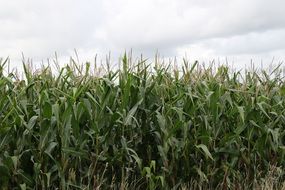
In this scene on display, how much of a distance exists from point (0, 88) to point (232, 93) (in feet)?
10.5

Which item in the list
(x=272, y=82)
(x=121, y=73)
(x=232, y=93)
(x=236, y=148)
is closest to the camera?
(x=121, y=73)

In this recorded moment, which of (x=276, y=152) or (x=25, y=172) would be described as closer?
(x=25, y=172)

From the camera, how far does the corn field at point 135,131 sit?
17.6ft

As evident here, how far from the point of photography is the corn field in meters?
5.35

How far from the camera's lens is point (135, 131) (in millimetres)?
5910

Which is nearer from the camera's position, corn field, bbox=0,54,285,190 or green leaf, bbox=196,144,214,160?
corn field, bbox=0,54,285,190

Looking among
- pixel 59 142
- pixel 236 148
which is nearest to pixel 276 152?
pixel 236 148

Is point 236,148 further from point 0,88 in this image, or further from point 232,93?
point 0,88

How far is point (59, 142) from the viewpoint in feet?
17.7

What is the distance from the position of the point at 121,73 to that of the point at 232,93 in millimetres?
1793

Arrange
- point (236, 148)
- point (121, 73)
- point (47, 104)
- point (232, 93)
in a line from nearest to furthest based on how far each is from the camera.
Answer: point (47, 104)
point (121, 73)
point (236, 148)
point (232, 93)

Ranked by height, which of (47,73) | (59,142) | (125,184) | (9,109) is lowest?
(125,184)

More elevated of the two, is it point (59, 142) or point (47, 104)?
point (47, 104)

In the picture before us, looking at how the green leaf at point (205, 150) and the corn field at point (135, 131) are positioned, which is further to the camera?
the green leaf at point (205, 150)
